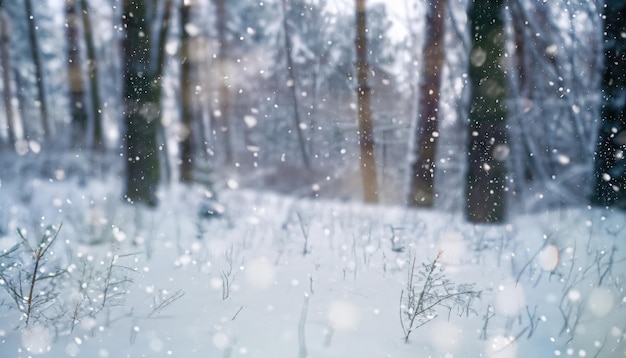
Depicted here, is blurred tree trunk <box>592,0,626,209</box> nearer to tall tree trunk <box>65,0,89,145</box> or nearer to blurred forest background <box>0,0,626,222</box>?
blurred forest background <box>0,0,626,222</box>

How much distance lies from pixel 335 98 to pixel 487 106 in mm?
7285

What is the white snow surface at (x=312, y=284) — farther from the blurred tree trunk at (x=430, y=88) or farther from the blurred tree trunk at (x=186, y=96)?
the blurred tree trunk at (x=186, y=96)

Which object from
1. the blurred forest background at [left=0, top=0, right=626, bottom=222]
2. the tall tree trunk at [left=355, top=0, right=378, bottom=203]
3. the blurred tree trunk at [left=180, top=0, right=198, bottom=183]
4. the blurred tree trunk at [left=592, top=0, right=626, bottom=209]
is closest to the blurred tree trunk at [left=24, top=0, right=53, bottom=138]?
the blurred forest background at [left=0, top=0, right=626, bottom=222]

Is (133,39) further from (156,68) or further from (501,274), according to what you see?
(501,274)

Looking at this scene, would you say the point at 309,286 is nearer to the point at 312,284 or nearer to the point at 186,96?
the point at 312,284

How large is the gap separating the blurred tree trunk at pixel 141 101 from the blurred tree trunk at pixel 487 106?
201 inches

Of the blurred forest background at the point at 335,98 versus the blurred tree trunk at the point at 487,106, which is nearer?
the blurred tree trunk at the point at 487,106

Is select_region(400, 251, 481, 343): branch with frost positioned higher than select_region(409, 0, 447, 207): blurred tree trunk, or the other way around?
select_region(409, 0, 447, 207): blurred tree trunk

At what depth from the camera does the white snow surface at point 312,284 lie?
3.92m

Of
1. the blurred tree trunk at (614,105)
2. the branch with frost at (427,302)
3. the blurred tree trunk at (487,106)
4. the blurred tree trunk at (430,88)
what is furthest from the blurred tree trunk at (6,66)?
the blurred tree trunk at (614,105)

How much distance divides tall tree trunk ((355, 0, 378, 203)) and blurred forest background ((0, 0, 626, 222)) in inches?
1.2

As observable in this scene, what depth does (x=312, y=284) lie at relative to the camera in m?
5.16

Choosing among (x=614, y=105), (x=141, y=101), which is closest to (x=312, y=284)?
(x=141, y=101)

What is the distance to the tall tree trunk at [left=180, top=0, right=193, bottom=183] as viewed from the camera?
8.97 metres
